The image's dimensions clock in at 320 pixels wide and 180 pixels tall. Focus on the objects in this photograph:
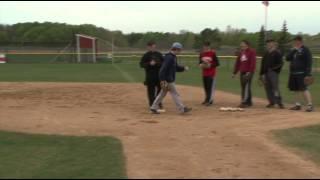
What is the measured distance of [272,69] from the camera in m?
13.9

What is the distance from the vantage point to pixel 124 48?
63.8 m

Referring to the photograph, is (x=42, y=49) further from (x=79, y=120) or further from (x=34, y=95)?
(x=79, y=120)

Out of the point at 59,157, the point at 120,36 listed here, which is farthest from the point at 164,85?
the point at 120,36

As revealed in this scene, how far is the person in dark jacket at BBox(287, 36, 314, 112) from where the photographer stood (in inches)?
508

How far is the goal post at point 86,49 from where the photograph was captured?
53594mm

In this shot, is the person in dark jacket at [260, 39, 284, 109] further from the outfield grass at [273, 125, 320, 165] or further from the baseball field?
the outfield grass at [273, 125, 320, 165]

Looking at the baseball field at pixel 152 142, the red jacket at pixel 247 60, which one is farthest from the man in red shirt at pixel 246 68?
the baseball field at pixel 152 142

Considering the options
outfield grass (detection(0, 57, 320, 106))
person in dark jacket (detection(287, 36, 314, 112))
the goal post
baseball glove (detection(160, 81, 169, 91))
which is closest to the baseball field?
baseball glove (detection(160, 81, 169, 91))

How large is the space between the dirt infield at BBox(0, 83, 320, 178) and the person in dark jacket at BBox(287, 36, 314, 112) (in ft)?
2.74

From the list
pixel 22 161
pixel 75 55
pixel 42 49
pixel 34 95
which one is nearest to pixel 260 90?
pixel 34 95

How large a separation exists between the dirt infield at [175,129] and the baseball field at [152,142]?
14 mm

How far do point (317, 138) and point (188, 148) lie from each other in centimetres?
239

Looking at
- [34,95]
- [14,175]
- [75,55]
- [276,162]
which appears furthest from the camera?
[75,55]

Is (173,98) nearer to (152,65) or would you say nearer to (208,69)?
(152,65)
